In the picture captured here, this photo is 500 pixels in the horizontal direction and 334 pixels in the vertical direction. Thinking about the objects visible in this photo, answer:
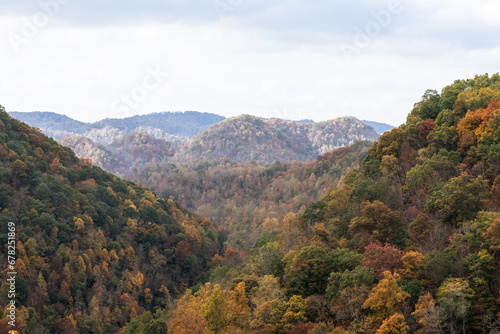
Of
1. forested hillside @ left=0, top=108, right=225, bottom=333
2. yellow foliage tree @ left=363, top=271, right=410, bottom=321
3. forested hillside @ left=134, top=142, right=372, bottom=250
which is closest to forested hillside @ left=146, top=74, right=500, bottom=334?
yellow foliage tree @ left=363, top=271, right=410, bottom=321

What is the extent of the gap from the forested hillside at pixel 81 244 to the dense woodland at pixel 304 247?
0.83 ft

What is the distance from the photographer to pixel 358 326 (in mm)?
35594

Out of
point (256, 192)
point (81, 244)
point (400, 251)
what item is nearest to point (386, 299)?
point (400, 251)

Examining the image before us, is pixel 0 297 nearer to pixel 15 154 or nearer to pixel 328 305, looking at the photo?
pixel 15 154

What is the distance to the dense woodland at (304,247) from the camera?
118ft

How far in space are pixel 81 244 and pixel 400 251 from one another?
52.0 meters

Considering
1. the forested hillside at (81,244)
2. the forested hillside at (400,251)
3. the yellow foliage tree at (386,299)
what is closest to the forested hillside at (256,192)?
the forested hillside at (81,244)

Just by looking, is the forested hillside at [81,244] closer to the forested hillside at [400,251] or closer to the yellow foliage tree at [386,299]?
the forested hillside at [400,251]

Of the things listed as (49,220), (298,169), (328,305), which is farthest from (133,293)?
(298,169)

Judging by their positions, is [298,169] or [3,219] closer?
[3,219]

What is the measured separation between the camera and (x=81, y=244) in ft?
246

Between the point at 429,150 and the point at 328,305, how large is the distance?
81.3ft

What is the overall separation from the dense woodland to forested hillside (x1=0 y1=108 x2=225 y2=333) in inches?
10.0

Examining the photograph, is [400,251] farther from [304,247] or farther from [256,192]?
[256,192]
